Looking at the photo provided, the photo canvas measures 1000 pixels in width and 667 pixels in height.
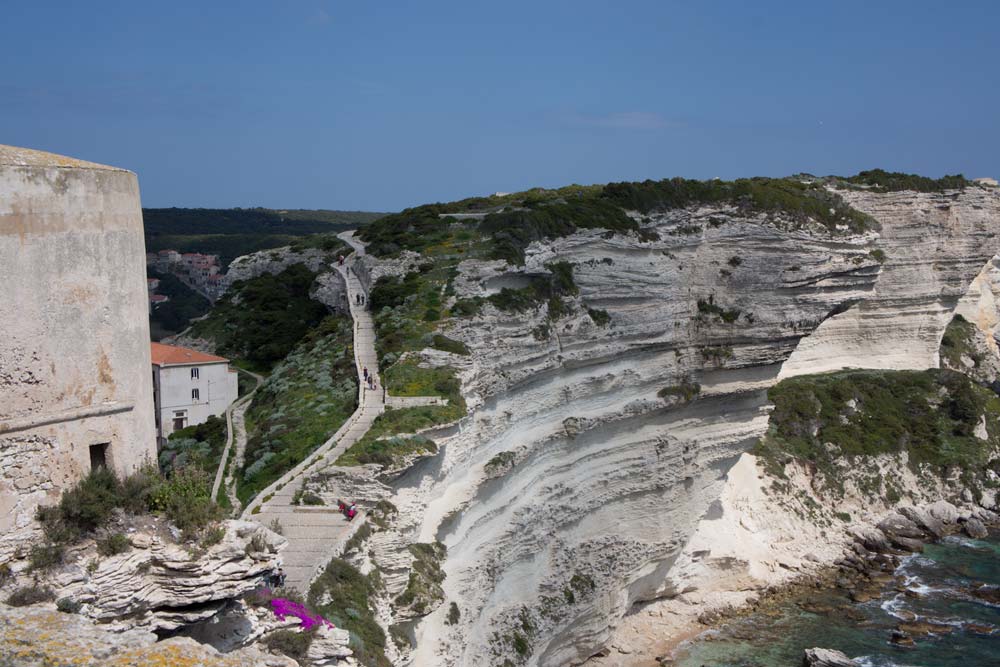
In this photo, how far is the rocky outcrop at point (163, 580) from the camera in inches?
546

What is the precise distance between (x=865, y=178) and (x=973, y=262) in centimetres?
895

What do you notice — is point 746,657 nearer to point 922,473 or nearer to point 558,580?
point 558,580

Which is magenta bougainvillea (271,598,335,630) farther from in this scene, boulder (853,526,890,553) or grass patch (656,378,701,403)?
boulder (853,526,890,553)

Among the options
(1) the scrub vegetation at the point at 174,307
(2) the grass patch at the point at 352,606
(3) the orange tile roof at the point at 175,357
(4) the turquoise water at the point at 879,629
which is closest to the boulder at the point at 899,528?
(4) the turquoise water at the point at 879,629

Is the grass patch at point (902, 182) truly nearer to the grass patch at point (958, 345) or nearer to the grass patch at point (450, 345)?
the grass patch at point (958, 345)

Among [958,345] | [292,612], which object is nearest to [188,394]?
[292,612]

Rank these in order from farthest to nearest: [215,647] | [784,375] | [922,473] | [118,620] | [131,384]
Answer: [784,375]
[922,473]
[131,384]
[215,647]
[118,620]

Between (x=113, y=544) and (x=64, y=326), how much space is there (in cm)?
311

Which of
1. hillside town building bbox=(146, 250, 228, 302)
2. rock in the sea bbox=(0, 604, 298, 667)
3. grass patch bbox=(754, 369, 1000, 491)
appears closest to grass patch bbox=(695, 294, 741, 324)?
grass patch bbox=(754, 369, 1000, 491)

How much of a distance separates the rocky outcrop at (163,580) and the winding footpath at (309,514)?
7230mm

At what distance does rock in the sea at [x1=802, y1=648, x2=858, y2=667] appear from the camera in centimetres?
4084

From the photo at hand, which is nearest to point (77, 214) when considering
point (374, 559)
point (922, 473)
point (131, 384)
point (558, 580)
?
point (131, 384)

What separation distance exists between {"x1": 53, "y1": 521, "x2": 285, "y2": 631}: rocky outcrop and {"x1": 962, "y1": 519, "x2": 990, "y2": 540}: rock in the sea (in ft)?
172

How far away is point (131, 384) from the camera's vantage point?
16.0m
